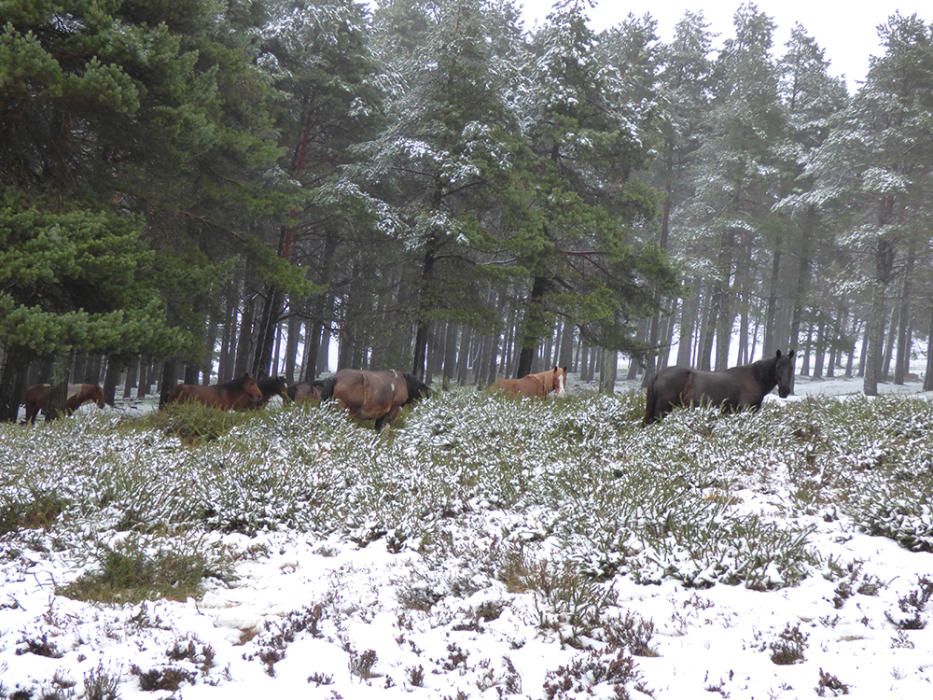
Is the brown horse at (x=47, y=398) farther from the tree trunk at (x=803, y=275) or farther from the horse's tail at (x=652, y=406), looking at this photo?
the tree trunk at (x=803, y=275)

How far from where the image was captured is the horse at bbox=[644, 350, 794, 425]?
35.9 feet

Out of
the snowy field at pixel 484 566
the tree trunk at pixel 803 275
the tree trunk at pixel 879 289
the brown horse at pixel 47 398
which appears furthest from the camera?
the tree trunk at pixel 803 275

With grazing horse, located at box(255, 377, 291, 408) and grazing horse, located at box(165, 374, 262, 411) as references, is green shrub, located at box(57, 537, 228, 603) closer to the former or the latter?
grazing horse, located at box(165, 374, 262, 411)

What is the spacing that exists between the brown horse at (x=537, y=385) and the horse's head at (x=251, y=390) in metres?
5.84

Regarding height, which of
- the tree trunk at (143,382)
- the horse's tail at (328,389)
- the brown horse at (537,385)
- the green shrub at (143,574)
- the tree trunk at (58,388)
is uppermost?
the brown horse at (537,385)

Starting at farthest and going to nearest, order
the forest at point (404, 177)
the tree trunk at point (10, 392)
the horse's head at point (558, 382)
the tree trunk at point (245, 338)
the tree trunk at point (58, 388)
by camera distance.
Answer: the tree trunk at point (245, 338), the horse's head at point (558, 382), the tree trunk at point (10, 392), the tree trunk at point (58, 388), the forest at point (404, 177)

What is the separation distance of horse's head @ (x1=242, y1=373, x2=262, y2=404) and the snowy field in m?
4.65

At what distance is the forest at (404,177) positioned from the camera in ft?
35.8

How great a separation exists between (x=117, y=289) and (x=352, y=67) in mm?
11975

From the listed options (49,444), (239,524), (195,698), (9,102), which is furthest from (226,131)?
(195,698)

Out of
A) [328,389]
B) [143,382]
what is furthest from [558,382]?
[143,382]

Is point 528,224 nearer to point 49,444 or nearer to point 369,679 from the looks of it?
point 49,444

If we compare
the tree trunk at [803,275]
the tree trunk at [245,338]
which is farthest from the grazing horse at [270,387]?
the tree trunk at [803,275]

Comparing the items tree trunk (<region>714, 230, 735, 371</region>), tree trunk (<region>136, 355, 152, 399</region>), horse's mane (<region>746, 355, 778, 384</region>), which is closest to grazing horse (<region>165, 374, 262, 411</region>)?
horse's mane (<region>746, 355, 778, 384</region>)
